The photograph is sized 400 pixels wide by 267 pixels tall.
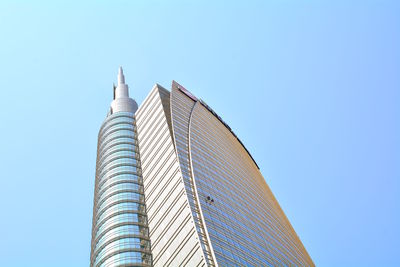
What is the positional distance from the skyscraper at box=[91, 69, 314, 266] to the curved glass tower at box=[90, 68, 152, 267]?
20 cm

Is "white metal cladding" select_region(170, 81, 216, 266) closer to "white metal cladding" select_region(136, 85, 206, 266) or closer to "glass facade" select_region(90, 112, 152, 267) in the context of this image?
"white metal cladding" select_region(136, 85, 206, 266)

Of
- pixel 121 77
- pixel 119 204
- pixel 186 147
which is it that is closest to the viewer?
pixel 119 204

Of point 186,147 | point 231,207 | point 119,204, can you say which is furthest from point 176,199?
point 186,147

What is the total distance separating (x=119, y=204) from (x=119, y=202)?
554 millimetres

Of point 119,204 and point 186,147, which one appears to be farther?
point 186,147

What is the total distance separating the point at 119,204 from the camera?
91.3m

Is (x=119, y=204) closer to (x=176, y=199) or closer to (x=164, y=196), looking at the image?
(x=164, y=196)

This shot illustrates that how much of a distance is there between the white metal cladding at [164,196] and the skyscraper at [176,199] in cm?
21

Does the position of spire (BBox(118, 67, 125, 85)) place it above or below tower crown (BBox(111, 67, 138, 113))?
above

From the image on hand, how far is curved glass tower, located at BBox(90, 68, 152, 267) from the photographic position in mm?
81250

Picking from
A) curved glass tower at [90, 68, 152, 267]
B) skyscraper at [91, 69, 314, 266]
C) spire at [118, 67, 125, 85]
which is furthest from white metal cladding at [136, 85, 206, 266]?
spire at [118, 67, 125, 85]

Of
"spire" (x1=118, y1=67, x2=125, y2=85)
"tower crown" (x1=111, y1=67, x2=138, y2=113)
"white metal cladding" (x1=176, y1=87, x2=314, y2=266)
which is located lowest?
"white metal cladding" (x1=176, y1=87, x2=314, y2=266)

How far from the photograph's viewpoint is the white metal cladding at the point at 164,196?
72.9m

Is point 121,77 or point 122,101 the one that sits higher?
point 121,77
